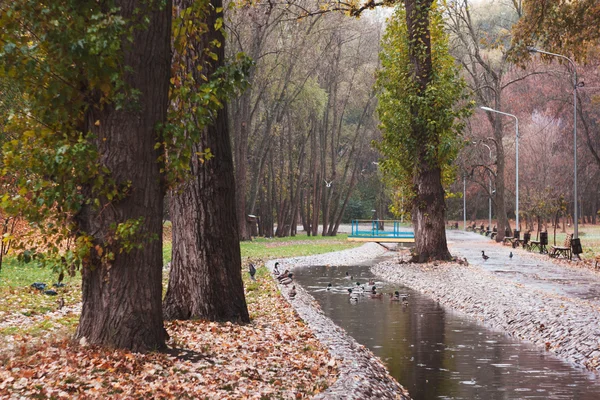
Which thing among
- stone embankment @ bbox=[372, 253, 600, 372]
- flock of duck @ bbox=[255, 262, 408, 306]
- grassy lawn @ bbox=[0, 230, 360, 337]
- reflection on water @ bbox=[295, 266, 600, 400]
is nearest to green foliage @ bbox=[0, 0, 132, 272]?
grassy lawn @ bbox=[0, 230, 360, 337]

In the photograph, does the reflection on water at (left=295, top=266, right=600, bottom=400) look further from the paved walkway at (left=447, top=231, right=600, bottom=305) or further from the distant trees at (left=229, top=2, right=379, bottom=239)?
the distant trees at (left=229, top=2, right=379, bottom=239)

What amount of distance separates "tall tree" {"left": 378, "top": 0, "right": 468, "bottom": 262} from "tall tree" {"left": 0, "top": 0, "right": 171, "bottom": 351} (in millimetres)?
20518

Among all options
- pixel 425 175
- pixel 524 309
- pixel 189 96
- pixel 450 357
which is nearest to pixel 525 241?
pixel 425 175

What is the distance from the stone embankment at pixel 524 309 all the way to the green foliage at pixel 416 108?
210 inches

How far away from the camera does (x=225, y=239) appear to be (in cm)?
1268

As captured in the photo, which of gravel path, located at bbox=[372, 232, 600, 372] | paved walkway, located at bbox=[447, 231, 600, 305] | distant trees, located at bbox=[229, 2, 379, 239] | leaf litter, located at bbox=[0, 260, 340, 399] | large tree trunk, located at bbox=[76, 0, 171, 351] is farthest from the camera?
distant trees, located at bbox=[229, 2, 379, 239]

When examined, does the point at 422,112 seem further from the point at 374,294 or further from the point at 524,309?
the point at 524,309

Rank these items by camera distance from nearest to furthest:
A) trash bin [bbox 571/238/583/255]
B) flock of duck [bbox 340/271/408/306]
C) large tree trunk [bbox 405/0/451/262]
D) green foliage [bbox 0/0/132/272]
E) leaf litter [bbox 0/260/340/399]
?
leaf litter [bbox 0/260/340/399] → green foliage [bbox 0/0/132/272] → flock of duck [bbox 340/271/408/306] → large tree trunk [bbox 405/0/451/262] → trash bin [bbox 571/238/583/255]

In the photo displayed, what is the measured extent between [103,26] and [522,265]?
974 inches

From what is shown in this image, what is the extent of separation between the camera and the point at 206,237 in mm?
12516

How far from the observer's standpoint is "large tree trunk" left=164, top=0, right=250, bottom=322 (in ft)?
41.0

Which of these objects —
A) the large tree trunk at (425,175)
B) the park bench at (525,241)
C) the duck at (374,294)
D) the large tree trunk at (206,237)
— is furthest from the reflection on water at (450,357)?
the park bench at (525,241)

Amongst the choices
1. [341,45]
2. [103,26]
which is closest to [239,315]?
[103,26]

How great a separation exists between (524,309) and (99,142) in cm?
1044
